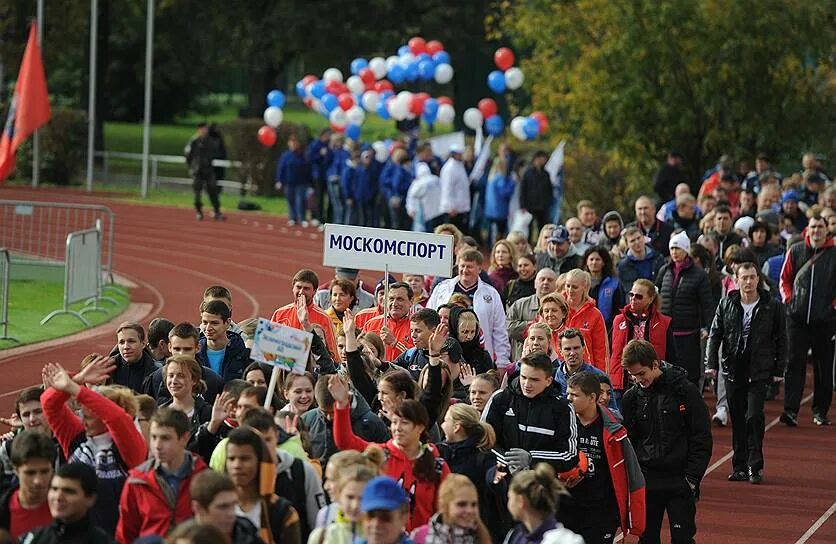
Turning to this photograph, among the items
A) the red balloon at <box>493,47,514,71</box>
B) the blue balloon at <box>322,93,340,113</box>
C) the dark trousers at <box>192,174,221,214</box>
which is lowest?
the dark trousers at <box>192,174,221,214</box>

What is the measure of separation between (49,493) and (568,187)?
26080 millimetres

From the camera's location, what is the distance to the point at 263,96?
55.7m

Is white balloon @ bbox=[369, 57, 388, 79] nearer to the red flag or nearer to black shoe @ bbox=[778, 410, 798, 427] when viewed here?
the red flag

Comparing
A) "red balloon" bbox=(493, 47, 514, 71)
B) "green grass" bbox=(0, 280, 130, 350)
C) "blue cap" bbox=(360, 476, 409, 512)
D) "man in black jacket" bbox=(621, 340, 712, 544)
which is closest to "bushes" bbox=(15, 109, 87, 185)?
"red balloon" bbox=(493, 47, 514, 71)

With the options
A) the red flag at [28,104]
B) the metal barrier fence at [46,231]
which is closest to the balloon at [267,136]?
the metal barrier fence at [46,231]

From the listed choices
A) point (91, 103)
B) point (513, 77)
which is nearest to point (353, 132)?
point (513, 77)

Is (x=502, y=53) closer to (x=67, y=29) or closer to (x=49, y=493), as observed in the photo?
(x=67, y=29)

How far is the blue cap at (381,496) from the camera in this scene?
7.23 meters

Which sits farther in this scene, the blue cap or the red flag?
the red flag

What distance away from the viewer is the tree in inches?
1158

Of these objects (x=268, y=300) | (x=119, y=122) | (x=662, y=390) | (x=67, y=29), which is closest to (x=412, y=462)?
(x=662, y=390)

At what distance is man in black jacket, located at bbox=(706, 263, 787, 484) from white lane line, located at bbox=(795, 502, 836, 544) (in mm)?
856

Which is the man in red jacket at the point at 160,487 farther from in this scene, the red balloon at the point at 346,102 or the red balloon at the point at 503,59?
the red balloon at the point at 503,59

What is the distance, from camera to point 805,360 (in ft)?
54.7
